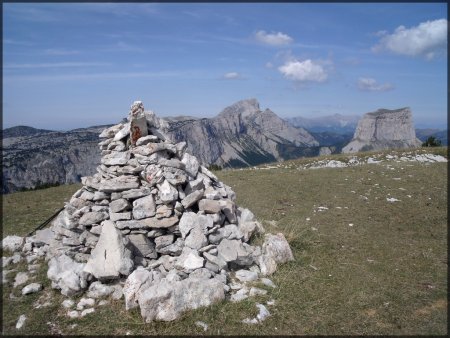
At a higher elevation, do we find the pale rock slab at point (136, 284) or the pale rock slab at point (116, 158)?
the pale rock slab at point (116, 158)

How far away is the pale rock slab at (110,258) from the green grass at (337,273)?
1.06 m

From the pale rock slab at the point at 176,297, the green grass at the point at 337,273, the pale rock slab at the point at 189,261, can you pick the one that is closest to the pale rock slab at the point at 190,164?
the pale rock slab at the point at 189,261

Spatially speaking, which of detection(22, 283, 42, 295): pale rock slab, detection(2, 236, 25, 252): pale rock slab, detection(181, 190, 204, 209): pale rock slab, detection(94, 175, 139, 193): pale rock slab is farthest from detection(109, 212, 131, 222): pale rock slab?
detection(2, 236, 25, 252): pale rock slab

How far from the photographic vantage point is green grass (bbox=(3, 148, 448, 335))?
9750 mm

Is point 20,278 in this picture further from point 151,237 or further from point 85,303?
point 151,237

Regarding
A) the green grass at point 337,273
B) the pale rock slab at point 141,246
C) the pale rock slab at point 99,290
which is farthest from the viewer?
the pale rock slab at point 141,246

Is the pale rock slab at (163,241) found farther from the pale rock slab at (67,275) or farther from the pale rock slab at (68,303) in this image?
the pale rock slab at (68,303)

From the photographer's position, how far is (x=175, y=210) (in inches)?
504

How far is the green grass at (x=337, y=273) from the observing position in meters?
9.75

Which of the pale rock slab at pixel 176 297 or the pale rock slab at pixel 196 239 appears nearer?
the pale rock slab at pixel 176 297

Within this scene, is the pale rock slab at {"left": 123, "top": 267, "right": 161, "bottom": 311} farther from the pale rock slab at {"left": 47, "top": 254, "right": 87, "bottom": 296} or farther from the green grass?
the pale rock slab at {"left": 47, "top": 254, "right": 87, "bottom": 296}

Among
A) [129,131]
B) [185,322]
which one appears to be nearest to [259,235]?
[185,322]

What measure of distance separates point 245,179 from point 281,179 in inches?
131

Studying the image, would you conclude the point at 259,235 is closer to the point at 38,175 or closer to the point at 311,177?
the point at 311,177
